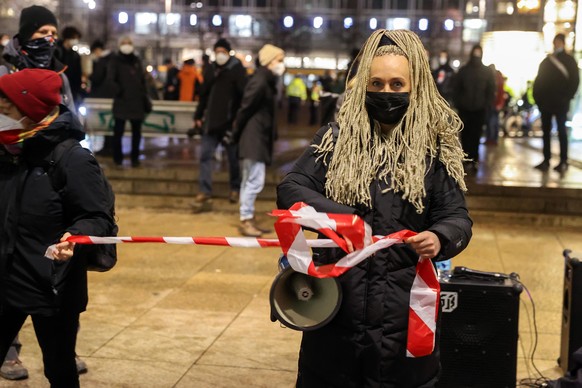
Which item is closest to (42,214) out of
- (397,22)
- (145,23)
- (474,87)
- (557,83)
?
(474,87)

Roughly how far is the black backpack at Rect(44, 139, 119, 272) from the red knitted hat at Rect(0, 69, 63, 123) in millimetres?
178

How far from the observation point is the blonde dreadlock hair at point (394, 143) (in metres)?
2.85

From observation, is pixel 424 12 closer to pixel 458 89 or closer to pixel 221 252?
pixel 458 89

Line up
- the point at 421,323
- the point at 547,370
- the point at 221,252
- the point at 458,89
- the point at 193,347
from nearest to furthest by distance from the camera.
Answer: the point at 421,323, the point at 547,370, the point at 193,347, the point at 221,252, the point at 458,89

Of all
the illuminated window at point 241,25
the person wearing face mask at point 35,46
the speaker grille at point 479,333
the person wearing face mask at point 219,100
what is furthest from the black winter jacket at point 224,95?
the illuminated window at point 241,25

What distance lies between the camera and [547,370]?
5035mm

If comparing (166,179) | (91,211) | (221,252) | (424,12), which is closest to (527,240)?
(221,252)

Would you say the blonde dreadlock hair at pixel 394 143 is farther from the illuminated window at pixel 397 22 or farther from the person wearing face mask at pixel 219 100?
the illuminated window at pixel 397 22

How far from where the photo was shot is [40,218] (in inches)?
136

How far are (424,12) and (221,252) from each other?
7251 centimetres

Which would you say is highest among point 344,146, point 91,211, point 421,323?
point 344,146

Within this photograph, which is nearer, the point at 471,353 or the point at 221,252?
the point at 471,353

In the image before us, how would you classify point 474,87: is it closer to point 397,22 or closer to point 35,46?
point 35,46

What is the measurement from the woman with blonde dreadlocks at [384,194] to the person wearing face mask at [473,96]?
9.42 metres
